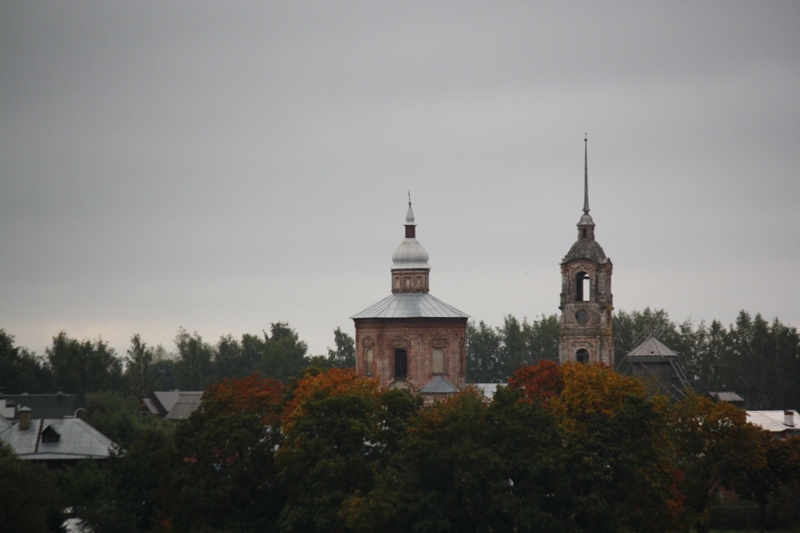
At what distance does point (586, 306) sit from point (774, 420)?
41.1ft

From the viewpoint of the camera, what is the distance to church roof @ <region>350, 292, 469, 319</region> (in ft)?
213

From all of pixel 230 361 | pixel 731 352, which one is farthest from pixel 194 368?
pixel 731 352

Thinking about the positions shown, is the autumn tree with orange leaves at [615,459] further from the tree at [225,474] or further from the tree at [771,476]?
the tree at [225,474]

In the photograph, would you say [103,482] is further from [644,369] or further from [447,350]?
[644,369]

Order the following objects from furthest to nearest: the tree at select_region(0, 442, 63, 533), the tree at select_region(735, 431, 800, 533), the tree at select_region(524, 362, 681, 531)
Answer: the tree at select_region(735, 431, 800, 533), the tree at select_region(524, 362, 681, 531), the tree at select_region(0, 442, 63, 533)

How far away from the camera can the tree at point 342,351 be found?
107625mm

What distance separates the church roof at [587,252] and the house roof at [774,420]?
1053 centimetres

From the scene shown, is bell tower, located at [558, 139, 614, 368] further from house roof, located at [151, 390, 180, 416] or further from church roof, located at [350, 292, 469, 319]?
house roof, located at [151, 390, 180, 416]

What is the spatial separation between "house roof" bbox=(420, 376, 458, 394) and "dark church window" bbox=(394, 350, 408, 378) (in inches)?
66.0

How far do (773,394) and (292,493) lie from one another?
2294 inches

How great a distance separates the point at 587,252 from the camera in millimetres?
63781

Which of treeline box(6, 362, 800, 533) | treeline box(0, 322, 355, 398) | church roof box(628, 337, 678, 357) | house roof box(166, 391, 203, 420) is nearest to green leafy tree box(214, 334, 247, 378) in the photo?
treeline box(0, 322, 355, 398)

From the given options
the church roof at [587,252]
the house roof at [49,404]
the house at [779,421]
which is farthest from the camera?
the house roof at [49,404]

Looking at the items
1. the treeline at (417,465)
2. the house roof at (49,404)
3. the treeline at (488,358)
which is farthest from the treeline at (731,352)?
the treeline at (417,465)
